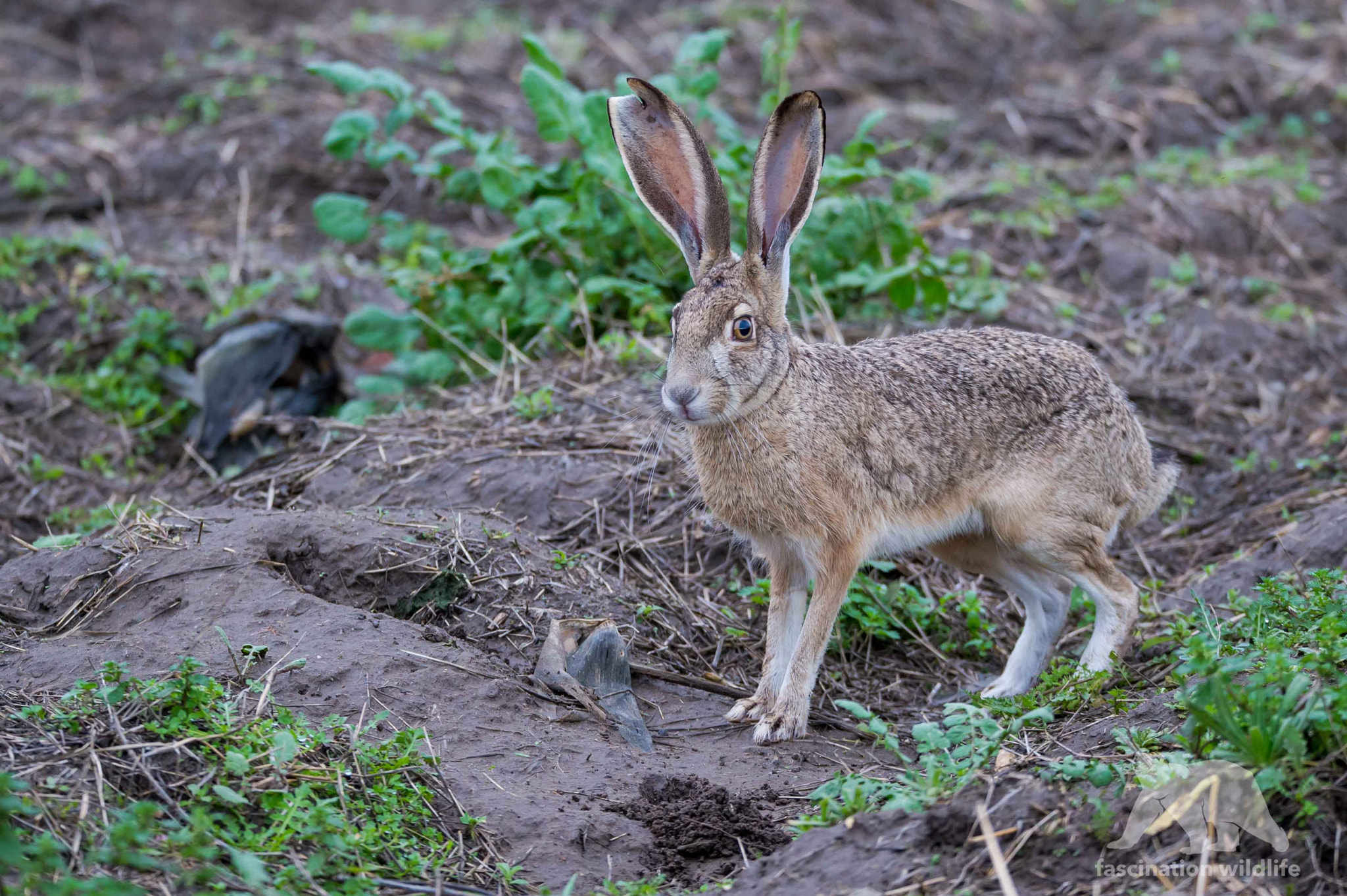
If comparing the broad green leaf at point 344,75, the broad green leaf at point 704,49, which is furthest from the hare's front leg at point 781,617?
the broad green leaf at point 344,75

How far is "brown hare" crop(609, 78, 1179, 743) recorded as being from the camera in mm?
4750

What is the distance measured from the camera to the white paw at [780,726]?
4691 mm

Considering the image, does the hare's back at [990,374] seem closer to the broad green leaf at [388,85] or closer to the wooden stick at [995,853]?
the wooden stick at [995,853]

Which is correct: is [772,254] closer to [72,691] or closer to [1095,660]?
[1095,660]

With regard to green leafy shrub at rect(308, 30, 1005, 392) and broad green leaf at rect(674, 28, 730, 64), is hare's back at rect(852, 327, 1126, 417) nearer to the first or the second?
green leafy shrub at rect(308, 30, 1005, 392)

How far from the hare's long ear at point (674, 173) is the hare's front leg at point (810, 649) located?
1.23 meters

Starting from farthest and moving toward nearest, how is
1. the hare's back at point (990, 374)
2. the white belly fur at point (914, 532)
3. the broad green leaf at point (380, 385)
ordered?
the broad green leaf at point (380, 385) < the hare's back at point (990, 374) < the white belly fur at point (914, 532)

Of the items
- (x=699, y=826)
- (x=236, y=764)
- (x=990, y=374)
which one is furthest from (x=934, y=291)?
(x=236, y=764)

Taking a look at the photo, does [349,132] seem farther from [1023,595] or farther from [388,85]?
[1023,595]

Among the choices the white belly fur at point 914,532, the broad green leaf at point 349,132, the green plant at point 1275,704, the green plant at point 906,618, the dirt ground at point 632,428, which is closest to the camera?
the green plant at point 1275,704

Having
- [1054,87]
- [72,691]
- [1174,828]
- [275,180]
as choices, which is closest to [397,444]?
[72,691]

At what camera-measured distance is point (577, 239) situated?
283 inches

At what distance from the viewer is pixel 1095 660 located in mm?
5168

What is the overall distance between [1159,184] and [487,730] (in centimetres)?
812
